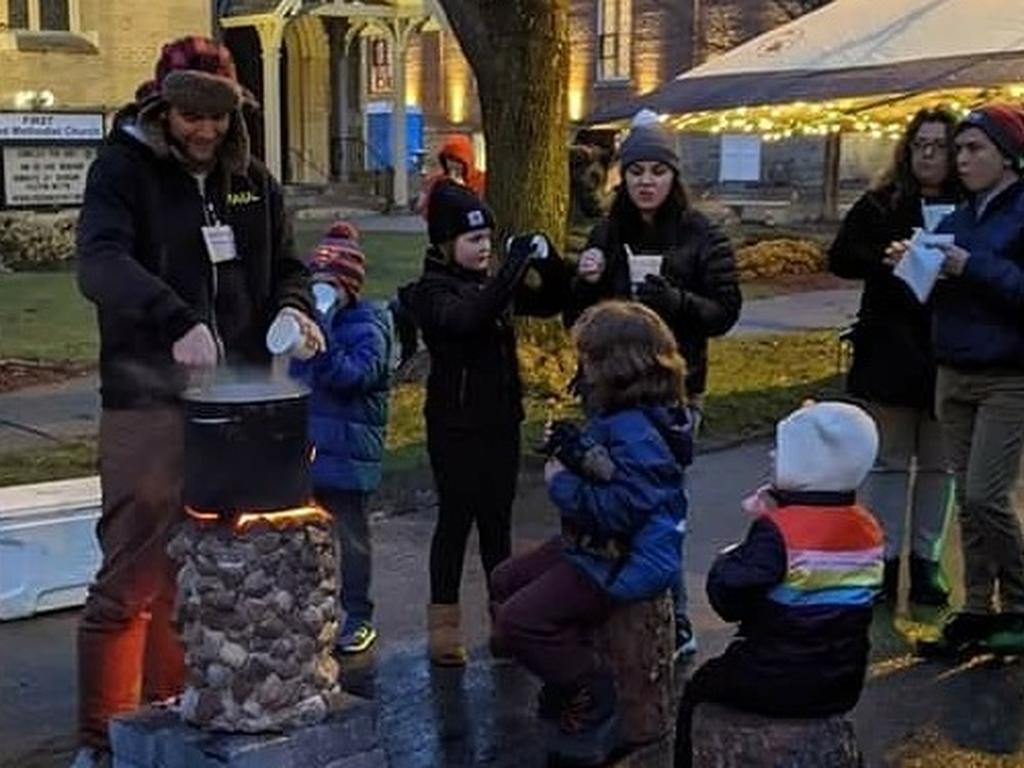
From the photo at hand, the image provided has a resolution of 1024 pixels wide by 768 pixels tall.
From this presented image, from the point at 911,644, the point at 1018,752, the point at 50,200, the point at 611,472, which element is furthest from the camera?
the point at 50,200

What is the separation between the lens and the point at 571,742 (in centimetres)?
447

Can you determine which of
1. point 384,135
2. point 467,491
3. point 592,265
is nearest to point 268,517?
point 467,491

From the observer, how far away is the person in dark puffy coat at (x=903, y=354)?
5.83m

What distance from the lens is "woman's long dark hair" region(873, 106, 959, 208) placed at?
5716mm

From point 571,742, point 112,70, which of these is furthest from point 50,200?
point 571,742

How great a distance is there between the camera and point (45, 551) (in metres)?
6.04

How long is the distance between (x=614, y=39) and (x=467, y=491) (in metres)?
35.7

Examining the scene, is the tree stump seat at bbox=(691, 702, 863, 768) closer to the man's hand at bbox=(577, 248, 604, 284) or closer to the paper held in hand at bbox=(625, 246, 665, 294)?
the paper held in hand at bbox=(625, 246, 665, 294)

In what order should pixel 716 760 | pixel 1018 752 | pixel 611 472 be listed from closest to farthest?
pixel 716 760 < pixel 611 472 < pixel 1018 752

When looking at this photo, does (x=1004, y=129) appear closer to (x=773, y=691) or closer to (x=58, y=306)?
(x=773, y=691)

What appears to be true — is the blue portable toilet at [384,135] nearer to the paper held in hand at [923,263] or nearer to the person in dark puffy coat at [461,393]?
the person in dark puffy coat at [461,393]

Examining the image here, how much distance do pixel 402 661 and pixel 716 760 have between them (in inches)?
75.1

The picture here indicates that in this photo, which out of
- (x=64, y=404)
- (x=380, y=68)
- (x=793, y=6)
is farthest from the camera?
A: (x=380, y=68)

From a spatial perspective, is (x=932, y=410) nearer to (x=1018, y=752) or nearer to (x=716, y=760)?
(x=1018, y=752)
